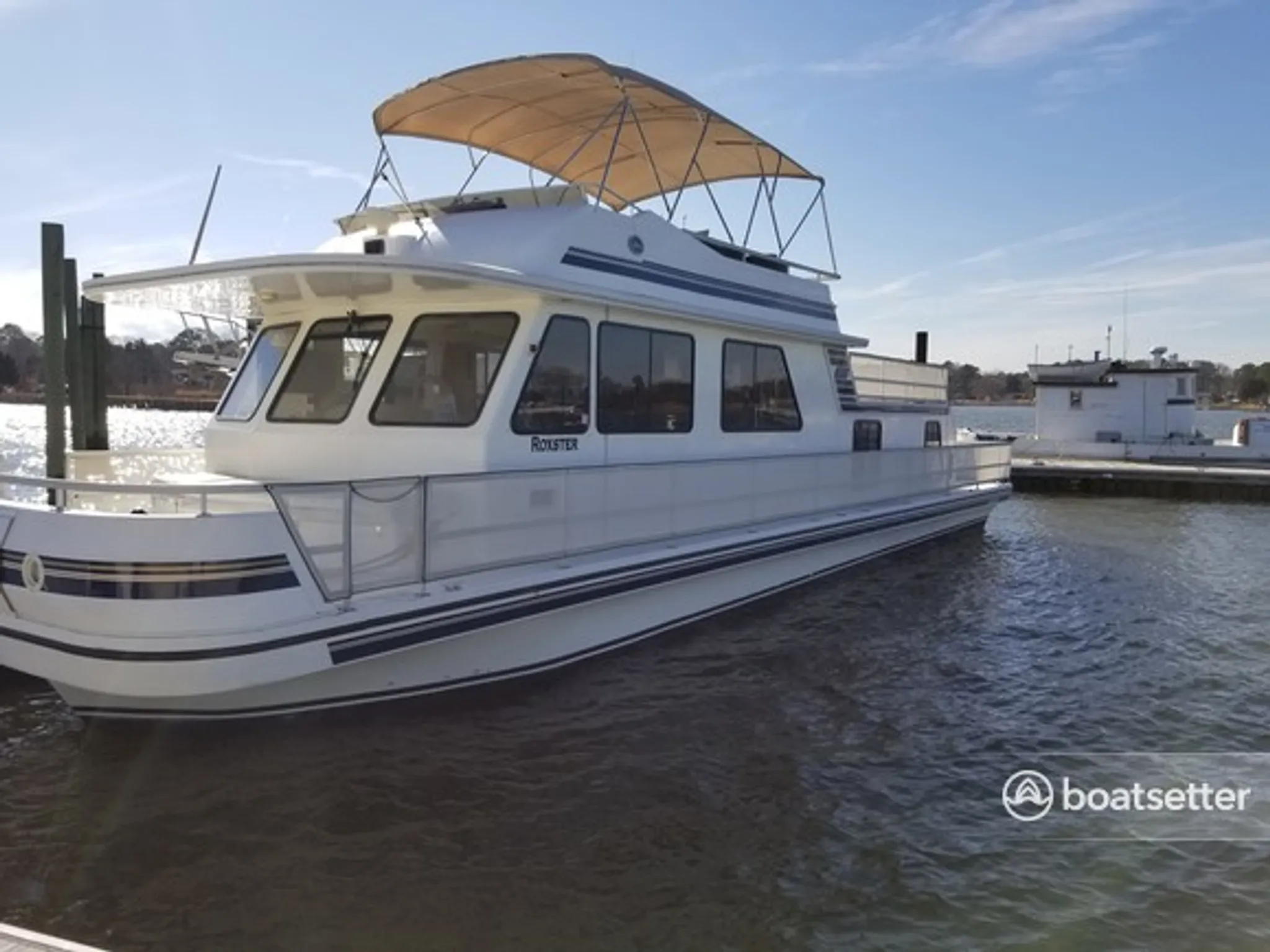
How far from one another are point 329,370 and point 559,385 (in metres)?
1.88

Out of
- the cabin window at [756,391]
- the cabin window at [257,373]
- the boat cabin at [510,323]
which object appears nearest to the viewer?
the boat cabin at [510,323]

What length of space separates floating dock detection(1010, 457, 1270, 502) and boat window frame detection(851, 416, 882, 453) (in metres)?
10.7

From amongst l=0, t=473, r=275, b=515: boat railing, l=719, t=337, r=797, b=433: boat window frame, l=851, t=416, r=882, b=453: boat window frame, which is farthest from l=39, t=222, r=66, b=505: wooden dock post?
l=851, t=416, r=882, b=453: boat window frame

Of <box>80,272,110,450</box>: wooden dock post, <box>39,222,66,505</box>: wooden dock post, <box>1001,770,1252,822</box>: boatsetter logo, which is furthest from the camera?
<box>80,272,110,450</box>: wooden dock post

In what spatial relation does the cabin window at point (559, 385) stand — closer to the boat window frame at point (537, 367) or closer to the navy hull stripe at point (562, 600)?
the boat window frame at point (537, 367)

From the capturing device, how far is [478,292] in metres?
7.35

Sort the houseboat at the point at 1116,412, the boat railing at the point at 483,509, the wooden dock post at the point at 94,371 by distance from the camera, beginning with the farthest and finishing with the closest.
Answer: the houseboat at the point at 1116,412 → the wooden dock post at the point at 94,371 → the boat railing at the point at 483,509

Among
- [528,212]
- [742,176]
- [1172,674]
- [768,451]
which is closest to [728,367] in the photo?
[768,451]

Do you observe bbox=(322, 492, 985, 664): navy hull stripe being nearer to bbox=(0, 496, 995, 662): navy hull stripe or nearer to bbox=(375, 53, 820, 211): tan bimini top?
bbox=(0, 496, 995, 662): navy hull stripe

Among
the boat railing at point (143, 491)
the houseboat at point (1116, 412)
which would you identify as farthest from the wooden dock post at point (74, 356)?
the houseboat at point (1116, 412)

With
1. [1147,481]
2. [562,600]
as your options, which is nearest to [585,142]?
[562,600]

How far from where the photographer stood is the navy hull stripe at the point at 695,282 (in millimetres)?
8047

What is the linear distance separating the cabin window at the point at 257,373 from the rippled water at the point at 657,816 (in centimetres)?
268

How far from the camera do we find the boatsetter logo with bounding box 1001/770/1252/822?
5766 mm
